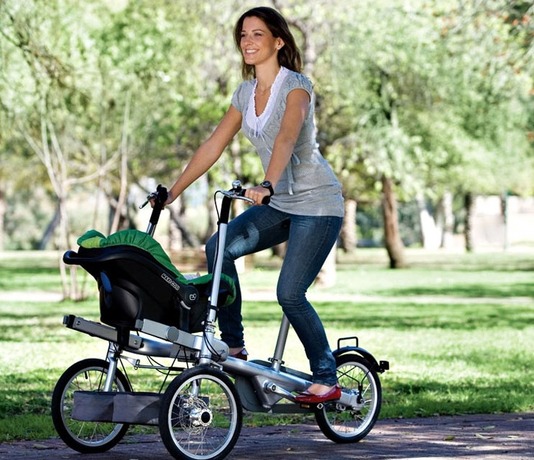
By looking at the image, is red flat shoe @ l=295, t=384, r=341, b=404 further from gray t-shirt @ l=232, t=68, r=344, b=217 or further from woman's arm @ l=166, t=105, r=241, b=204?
woman's arm @ l=166, t=105, r=241, b=204

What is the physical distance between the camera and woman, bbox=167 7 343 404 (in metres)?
7.02

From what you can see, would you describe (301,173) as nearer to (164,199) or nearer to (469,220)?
(164,199)

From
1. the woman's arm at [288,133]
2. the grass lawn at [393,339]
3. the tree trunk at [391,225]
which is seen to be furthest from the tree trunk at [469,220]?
the woman's arm at [288,133]

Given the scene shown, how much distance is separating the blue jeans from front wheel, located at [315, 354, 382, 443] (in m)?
0.48

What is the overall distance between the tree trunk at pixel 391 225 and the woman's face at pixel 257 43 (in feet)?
112

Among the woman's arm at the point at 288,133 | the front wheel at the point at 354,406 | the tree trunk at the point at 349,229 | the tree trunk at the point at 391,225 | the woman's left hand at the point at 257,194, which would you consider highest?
Result: the tree trunk at the point at 349,229

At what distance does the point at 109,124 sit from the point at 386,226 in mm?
10880

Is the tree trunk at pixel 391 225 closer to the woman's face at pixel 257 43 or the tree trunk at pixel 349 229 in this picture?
the tree trunk at pixel 349 229

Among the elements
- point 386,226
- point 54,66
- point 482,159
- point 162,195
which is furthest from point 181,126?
point 162,195

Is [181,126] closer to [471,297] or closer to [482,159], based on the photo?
[482,159]

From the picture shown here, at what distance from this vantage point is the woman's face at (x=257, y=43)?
7000 mm

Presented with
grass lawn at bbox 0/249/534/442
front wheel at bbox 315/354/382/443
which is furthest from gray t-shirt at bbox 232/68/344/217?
grass lawn at bbox 0/249/534/442

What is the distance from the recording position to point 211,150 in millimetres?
7332

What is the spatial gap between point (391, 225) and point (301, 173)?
1396 inches
